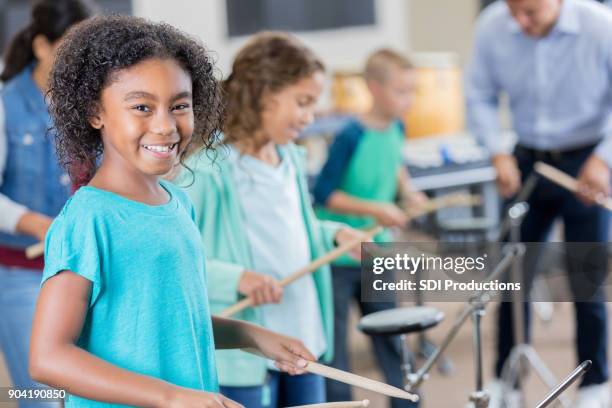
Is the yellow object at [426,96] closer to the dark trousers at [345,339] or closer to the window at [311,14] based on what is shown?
the window at [311,14]

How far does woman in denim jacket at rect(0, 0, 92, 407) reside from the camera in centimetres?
218

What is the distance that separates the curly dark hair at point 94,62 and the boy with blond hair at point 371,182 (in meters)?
1.24

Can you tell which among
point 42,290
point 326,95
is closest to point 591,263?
point 42,290

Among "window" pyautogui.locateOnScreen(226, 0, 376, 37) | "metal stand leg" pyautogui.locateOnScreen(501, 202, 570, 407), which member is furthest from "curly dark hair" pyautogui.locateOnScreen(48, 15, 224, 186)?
"window" pyautogui.locateOnScreen(226, 0, 376, 37)

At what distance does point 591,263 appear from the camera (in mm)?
1975

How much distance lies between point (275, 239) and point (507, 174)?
117 centimetres

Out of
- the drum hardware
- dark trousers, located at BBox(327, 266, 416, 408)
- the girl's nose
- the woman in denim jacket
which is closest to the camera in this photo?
the girl's nose

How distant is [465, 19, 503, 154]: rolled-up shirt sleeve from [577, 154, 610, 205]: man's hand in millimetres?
411

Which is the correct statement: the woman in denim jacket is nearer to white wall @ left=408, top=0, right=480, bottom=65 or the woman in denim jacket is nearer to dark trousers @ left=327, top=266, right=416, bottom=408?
dark trousers @ left=327, top=266, right=416, bottom=408

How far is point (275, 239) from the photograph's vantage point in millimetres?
2074

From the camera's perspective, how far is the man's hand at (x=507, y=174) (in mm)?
3008

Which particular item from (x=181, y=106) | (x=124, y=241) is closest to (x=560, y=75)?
(x=181, y=106)

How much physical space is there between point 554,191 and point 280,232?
122cm

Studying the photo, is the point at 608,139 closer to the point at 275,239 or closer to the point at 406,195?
the point at 406,195
